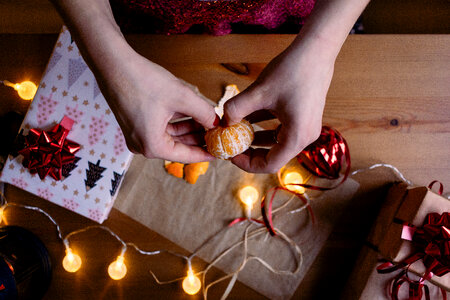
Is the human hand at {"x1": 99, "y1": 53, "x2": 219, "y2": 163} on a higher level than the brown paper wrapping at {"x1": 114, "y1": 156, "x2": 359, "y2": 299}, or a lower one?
higher

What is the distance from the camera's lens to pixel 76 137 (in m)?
0.76

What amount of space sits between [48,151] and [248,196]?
483mm

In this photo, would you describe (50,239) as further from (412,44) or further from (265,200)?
(412,44)

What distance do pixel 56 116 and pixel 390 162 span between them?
84cm

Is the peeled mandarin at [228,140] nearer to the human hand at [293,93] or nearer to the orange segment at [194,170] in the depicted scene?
the human hand at [293,93]

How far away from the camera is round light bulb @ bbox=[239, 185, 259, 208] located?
784 millimetres

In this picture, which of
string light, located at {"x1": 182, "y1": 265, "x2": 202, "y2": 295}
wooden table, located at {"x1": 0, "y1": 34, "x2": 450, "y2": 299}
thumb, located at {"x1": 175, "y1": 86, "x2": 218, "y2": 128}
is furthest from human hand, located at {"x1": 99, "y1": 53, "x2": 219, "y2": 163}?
string light, located at {"x1": 182, "y1": 265, "x2": 202, "y2": 295}

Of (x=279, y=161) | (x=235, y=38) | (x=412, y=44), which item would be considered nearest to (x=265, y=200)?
(x=279, y=161)

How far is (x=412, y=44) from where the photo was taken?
752 millimetres


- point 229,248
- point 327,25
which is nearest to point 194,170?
point 229,248

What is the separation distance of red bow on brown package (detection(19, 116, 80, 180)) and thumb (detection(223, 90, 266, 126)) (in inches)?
17.7

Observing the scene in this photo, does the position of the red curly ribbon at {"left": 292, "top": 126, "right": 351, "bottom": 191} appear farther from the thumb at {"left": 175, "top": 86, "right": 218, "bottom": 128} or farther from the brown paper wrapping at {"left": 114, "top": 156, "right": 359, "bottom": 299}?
the thumb at {"left": 175, "top": 86, "right": 218, "bottom": 128}

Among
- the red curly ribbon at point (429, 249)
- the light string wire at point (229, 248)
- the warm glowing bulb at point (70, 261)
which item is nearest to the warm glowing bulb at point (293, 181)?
the light string wire at point (229, 248)

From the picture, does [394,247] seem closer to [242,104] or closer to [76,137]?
[242,104]
